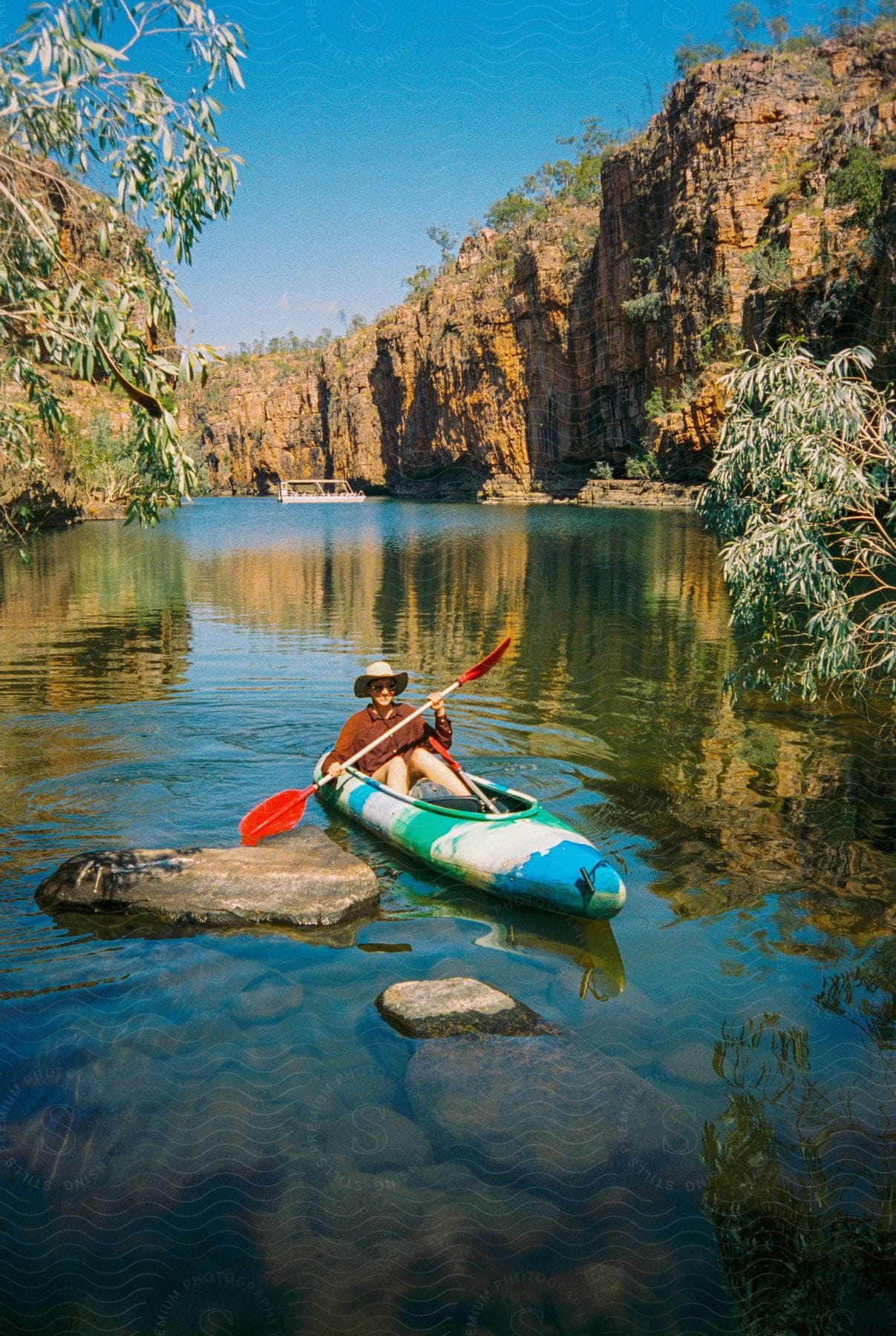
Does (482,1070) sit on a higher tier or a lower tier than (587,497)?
lower

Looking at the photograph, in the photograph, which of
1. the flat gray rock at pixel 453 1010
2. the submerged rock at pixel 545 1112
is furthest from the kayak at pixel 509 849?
the submerged rock at pixel 545 1112

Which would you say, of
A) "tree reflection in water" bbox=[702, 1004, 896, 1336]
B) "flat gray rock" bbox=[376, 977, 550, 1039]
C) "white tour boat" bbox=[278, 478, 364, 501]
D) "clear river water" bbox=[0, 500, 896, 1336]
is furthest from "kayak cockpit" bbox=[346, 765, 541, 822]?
"white tour boat" bbox=[278, 478, 364, 501]

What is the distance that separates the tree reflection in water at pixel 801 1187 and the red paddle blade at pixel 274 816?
3.93 m

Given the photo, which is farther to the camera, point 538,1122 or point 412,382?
point 412,382

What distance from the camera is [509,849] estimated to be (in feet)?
20.8

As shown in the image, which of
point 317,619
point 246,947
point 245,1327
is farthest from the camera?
point 317,619

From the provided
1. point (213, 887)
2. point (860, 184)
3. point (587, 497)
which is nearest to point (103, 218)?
point (213, 887)

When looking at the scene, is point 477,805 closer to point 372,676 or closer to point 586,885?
point 372,676

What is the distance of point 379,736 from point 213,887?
2.27 m

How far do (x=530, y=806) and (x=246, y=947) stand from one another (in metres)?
2.15

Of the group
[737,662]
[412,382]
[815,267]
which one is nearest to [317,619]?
[737,662]

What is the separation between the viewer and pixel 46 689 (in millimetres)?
12664

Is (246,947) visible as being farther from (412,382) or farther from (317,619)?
(412,382)

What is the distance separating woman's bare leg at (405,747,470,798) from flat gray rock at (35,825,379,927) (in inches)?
53.6
